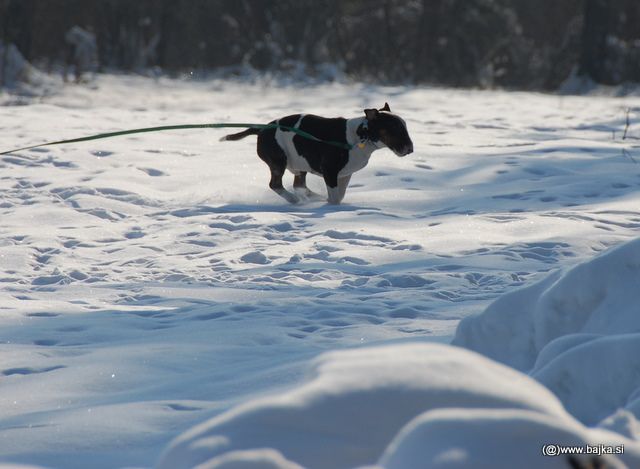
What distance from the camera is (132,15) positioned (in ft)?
89.7

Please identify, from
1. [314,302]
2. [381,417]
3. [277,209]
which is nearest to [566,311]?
[381,417]

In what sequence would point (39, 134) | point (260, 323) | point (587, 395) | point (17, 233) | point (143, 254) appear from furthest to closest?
point (39, 134) → point (17, 233) → point (143, 254) → point (260, 323) → point (587, 395)

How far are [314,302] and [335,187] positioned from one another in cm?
303

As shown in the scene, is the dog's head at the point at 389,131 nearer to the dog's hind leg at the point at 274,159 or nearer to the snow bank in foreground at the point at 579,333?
the dog's hind leg at the point at 274,159

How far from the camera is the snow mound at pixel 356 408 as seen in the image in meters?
1.96

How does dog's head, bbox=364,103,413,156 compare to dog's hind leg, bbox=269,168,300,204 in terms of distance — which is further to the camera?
dog's hind leg, bbox=269,168,300,204

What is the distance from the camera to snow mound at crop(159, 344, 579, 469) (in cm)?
196

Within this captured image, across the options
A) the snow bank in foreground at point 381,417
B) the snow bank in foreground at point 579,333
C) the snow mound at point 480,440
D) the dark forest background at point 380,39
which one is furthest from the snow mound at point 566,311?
the dark forest background at point 380,39

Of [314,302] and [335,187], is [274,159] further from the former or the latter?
[314,302]

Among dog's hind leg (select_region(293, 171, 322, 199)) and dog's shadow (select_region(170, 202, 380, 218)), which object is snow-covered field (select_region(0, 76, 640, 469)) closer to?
dog's shadow (select_region(170, 202, 380, 218))

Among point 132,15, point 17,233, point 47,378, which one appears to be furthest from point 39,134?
point 132,15

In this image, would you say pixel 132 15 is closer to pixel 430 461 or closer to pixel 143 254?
pixel 143 254

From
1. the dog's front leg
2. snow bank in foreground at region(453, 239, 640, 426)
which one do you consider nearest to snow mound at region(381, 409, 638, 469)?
snow bank in foreground at region(453, 239, 640, 426)

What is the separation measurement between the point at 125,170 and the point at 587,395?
742 cm
